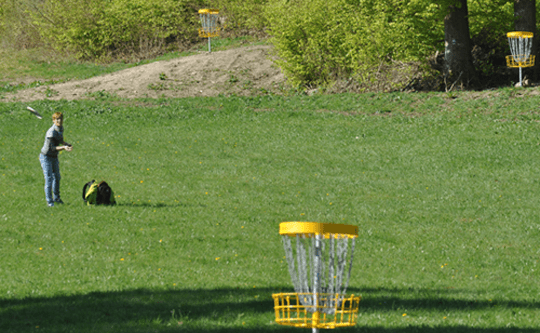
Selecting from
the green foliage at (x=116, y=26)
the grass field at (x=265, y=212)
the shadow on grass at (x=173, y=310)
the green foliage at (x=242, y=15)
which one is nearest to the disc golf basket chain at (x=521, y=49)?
the grass field at (x=265, y=212)

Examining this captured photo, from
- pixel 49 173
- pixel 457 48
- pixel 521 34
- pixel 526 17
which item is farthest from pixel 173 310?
pixel 526 17

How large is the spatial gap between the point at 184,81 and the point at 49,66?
13021mm

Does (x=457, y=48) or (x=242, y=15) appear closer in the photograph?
(x=457, y=48)

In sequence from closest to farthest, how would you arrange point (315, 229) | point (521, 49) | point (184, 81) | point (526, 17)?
1. point (315, 229)
2. point (521, 49)
3. point (526, 17)
4. point (184, 81)

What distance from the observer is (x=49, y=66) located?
3800cm

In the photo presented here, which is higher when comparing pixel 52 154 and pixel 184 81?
pixel 184 81

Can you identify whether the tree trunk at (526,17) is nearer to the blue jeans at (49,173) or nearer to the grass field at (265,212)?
the grass field at (265,212)

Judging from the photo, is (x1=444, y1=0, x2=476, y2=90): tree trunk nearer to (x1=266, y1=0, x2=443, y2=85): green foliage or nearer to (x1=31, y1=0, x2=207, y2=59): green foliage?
(x1=266, y1=0, x2=443, y2=85): green foliage

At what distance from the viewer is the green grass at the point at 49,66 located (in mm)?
34156

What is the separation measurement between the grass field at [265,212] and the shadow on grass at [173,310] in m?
0.03

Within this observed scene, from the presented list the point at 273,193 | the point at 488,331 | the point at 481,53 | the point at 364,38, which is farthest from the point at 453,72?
the point at 488,331

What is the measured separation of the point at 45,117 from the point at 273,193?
14167mm

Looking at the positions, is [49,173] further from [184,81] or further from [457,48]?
[184,81]

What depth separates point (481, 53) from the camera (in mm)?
26312
